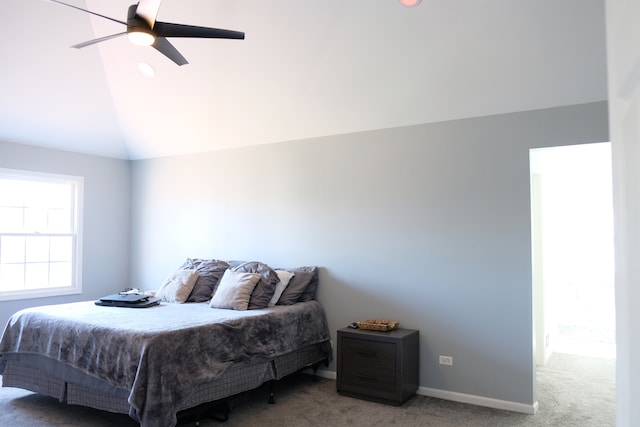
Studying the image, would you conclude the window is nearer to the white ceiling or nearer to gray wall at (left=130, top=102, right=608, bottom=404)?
the white ceiling

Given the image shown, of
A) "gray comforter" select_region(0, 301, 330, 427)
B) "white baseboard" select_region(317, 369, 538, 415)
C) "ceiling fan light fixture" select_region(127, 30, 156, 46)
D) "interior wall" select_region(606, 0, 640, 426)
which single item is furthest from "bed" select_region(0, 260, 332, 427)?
"interior wall" select_region(606, 0, 640, 426)

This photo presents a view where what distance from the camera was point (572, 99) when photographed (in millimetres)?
3598

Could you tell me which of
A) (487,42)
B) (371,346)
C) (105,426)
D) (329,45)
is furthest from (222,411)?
(487,42)

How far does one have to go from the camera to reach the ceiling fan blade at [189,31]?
2.84 m

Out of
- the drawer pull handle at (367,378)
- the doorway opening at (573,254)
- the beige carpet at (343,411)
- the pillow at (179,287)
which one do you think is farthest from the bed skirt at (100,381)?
the doorway opening at (573,254)

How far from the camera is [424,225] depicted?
4.20 m

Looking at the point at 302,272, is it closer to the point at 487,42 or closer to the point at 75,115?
the point at 487,42

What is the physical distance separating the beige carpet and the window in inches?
61.9

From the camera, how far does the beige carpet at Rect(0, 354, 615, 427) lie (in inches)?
137

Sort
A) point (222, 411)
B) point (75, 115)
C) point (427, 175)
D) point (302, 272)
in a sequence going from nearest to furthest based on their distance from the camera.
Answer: point (222, 411), point (427, 175), point (302, 272), point (75, 115)

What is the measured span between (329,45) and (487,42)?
120cm

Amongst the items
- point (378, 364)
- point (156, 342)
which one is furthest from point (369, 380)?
point (156, 342)

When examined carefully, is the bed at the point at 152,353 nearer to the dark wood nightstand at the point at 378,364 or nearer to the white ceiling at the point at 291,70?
the dark wood nightstand at the point at 378,364

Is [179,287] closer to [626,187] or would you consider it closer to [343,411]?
[343,411]
